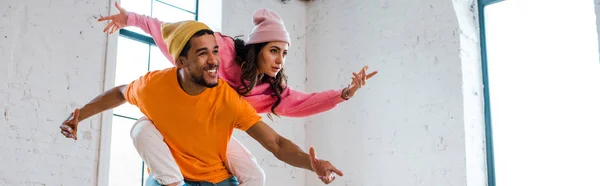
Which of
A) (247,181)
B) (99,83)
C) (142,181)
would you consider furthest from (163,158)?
(142,181)

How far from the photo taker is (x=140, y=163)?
181 inches

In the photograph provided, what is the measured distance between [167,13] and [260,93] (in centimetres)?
170

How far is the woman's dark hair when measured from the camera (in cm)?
330

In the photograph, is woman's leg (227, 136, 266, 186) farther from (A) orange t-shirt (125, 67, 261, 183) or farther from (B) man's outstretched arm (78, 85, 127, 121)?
(B) man's outstretched arm (78, 85, 127, 121)

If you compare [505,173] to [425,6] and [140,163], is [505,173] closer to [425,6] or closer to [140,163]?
[425,6]

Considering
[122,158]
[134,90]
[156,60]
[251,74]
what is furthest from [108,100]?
[156,60]

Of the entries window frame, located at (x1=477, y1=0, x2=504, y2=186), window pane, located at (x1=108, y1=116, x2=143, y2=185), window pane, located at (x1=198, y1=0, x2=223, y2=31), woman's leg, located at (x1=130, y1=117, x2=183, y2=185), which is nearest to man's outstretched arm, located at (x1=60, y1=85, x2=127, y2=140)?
woman's leg, located at (x1=130, y1=117, x2=183, y2=185)

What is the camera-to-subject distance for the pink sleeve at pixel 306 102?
3.43 metres

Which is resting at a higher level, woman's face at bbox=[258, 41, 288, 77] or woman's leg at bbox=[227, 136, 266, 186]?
woman's face at bbox=[258, 41, 288, 77]

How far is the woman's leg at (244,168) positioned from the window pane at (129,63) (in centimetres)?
164

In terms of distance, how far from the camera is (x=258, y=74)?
335cm

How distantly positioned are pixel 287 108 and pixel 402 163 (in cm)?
149

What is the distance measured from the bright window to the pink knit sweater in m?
1.36

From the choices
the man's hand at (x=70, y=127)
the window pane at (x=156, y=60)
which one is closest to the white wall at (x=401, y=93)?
the window pane at (x=156, y=60)
